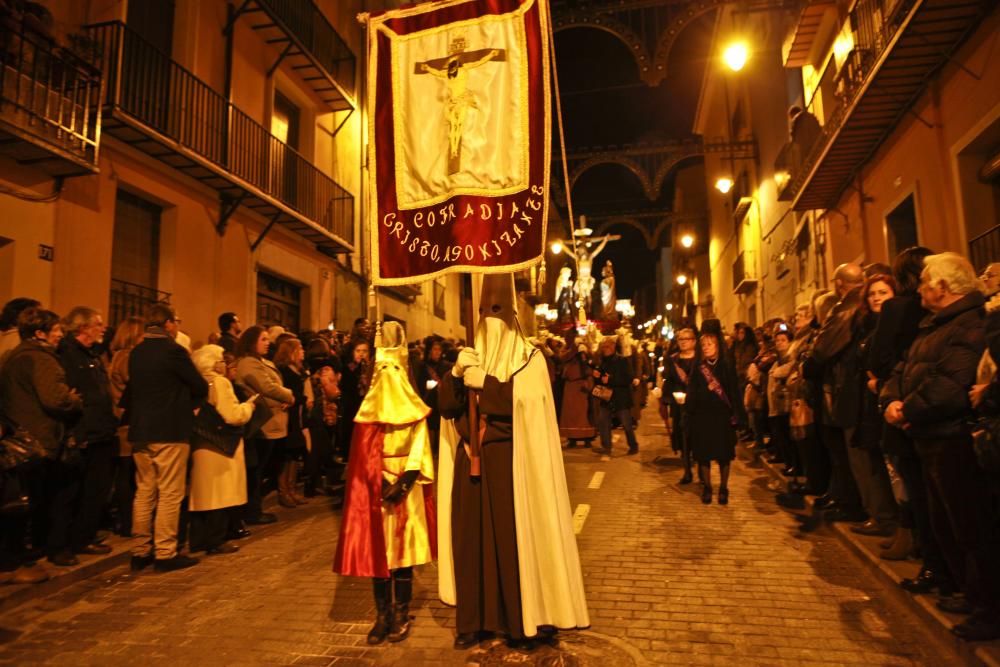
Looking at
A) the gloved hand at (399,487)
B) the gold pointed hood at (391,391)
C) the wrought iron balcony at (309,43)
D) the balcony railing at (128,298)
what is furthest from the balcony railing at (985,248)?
the wrought iron balcony at (309,43)

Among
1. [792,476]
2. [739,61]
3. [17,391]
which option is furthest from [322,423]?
[739,61]

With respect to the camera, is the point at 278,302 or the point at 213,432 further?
the point at 278,302

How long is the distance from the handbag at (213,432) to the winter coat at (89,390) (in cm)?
71

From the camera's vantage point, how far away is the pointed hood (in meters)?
3.91

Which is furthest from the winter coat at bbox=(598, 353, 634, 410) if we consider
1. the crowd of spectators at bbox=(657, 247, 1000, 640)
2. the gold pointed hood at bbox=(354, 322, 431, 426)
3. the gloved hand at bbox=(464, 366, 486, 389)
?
→ the gloved hand at bbox=(464, 366, 486, 389)

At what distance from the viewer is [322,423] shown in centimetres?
834

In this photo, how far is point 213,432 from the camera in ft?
19.5

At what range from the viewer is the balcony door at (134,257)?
973 cm

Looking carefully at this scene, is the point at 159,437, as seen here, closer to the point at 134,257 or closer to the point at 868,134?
the point at 134,257

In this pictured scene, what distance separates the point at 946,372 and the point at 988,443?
684 mm

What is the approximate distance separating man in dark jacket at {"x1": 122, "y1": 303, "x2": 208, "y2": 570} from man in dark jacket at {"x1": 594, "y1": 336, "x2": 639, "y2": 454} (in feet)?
24.7

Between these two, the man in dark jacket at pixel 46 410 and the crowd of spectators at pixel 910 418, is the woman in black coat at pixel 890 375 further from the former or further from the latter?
the man in dark jacket at pixel 46 410

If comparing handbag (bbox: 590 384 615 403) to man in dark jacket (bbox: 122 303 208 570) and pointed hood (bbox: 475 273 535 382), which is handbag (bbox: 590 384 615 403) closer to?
man in dark jacket (bbox: 122 303 208 570)

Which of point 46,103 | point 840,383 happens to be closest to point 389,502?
point 840,383
